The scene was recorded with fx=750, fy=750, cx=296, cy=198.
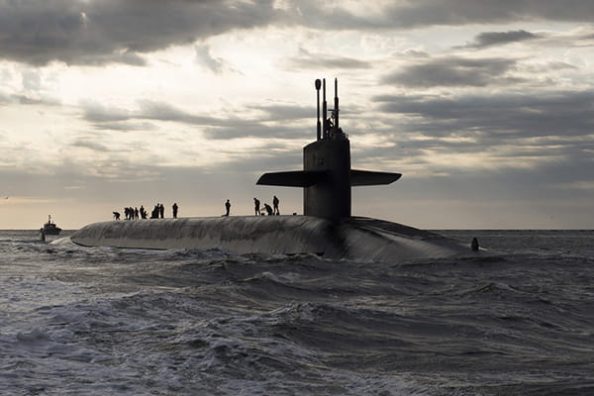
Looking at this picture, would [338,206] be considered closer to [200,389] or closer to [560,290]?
[560,290]

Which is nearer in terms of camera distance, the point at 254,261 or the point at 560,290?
the point at 560,290

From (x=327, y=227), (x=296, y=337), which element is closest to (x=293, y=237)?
(x=327, y=227)

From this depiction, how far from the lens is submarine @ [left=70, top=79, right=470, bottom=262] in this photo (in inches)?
837

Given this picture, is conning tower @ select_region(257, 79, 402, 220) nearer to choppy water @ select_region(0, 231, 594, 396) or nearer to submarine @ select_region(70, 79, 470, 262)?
submarine @ select_region(70, 79, 470, 262)

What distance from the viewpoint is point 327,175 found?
24906mm

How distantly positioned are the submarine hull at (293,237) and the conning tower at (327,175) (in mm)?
619

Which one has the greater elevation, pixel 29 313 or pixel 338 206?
pixel 338 206

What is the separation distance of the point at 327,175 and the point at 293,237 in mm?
2352

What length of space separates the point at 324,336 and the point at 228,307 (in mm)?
2693

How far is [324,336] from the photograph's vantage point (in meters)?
9.02

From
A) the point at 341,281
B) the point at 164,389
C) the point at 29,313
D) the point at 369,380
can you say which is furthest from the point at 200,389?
the point at 341,281

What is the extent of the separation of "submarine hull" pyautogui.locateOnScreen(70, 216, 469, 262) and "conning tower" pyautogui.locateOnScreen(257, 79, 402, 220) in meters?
0.62

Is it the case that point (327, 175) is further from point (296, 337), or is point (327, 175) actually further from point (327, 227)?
point (296, 337)

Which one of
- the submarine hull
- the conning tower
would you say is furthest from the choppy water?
the conning tower
